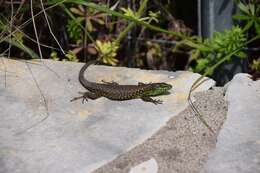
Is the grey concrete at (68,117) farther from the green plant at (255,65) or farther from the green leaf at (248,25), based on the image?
the green plant at (255,65)

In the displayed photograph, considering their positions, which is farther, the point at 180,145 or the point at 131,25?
the point at 131,25

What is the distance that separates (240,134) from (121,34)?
78.7 inches

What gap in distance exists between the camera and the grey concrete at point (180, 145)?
10.7ft

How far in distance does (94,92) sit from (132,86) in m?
0.30

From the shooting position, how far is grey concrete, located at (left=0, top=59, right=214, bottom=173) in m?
3.40

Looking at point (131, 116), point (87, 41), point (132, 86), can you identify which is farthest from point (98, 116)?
point (87, 41)

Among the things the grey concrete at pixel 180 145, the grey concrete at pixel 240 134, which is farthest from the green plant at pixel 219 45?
the grey concrete at pixel 180 145

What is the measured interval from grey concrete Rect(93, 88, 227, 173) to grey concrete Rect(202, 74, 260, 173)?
0.05 meters

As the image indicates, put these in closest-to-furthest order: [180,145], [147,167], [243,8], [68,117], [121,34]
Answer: [147,167]
[180,145]
[68,117]
[243,8]
[121,34]

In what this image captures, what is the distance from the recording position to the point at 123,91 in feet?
14.0

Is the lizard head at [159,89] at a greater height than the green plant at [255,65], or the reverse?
the lizard head at [159,89]

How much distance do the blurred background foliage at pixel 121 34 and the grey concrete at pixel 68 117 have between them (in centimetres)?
59

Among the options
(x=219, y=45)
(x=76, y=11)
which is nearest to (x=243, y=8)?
(x=219, y=45)

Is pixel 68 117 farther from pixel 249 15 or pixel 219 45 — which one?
pixel 249 15
